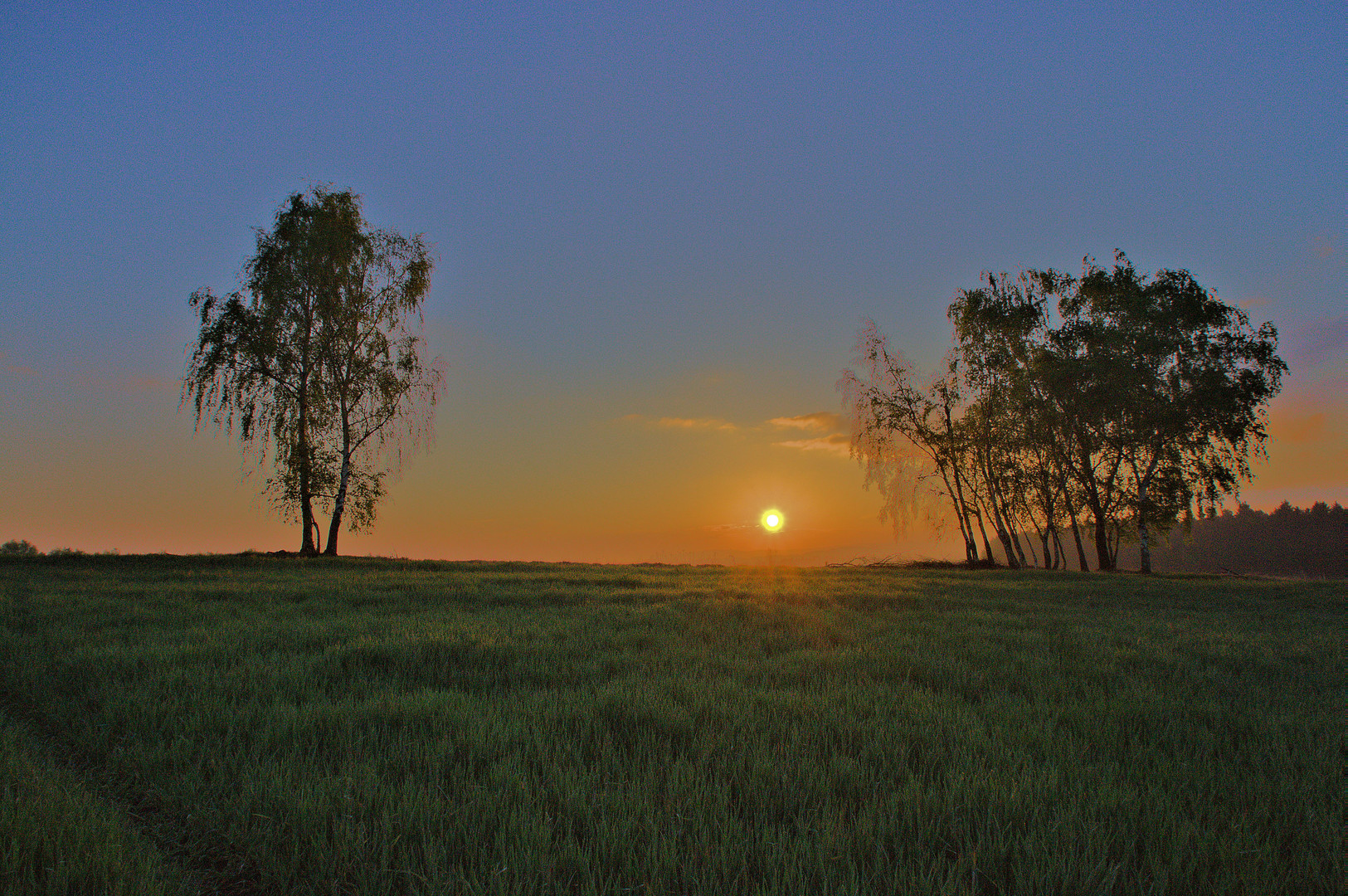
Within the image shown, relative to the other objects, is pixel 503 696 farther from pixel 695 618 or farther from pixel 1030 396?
pixel 1030 396

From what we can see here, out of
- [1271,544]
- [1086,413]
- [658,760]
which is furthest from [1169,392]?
[1271,544]

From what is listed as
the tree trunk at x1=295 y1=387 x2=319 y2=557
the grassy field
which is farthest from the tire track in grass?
the tree trunk at x1=295 y1=387 x2=319 y2=557

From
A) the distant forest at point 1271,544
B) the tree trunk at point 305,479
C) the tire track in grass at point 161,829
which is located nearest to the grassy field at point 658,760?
the tire track in grass at point 161,829

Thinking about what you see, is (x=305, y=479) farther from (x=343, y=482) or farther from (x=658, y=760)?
(x=658, y=760)

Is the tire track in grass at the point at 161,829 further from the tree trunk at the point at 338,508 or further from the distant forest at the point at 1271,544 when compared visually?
the distant forest at the point at 1271,544

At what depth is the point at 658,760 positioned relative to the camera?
3.88 meters

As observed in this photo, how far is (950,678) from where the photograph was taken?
6.05 m

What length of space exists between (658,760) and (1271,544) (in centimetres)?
14775

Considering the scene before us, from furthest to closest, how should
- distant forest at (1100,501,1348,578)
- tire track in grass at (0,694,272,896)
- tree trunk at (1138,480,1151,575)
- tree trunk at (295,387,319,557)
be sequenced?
distant forest at (1100,501,1348,578)
tree trunk at (1138,480,1151,575)
tree trunk at (295,387,319,557)
tire track in grass at (0,694,272,896)

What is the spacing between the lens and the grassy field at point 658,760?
2719 mm

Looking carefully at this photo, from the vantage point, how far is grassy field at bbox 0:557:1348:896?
2.72 meters

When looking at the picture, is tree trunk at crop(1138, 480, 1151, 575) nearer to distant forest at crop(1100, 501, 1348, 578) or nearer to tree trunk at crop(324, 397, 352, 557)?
tree trunk at crop(324, 397, 352, 557)

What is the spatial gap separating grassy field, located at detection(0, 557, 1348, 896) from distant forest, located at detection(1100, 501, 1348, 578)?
93.7 metres

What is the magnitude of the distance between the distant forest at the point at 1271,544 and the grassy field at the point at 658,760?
307ft
